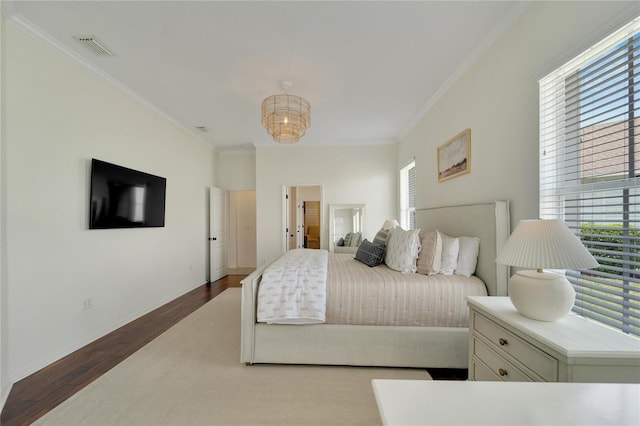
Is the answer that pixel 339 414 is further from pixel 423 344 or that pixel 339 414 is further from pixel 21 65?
pixel 21 65

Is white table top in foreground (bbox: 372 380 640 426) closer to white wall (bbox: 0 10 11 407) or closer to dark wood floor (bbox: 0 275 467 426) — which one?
dark wood floor (bbox: 0 275 467 426)

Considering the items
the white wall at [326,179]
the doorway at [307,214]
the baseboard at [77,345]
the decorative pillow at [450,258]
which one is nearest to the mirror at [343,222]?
the white wall at [326,179]

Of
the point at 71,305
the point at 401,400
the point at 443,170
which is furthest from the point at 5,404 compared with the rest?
the point at 443,170

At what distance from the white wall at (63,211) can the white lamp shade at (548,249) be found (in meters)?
3.27

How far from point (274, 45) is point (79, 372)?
3.11 metres

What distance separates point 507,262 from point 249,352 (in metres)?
1.90

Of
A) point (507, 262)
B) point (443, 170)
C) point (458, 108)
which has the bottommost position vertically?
point (507, 262)

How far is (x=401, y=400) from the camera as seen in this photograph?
0.58 metres

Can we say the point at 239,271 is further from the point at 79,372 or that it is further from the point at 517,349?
the point at 517,349

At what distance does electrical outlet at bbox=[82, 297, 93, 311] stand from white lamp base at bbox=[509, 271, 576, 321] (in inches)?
137

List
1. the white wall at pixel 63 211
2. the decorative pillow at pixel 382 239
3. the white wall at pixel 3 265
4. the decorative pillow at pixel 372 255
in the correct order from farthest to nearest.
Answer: the decorative pillow at pixel 382 239
the decorative pillow at pixel 372 255
the white wall at pixel 63 211
the white wall at pixel 3 265

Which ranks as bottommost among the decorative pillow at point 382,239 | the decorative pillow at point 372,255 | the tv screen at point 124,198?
the decorative pillow at point 372,255

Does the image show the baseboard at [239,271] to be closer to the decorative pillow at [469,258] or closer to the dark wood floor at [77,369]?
the dark wood floor at [77,369]

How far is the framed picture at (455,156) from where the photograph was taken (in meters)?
2.39
